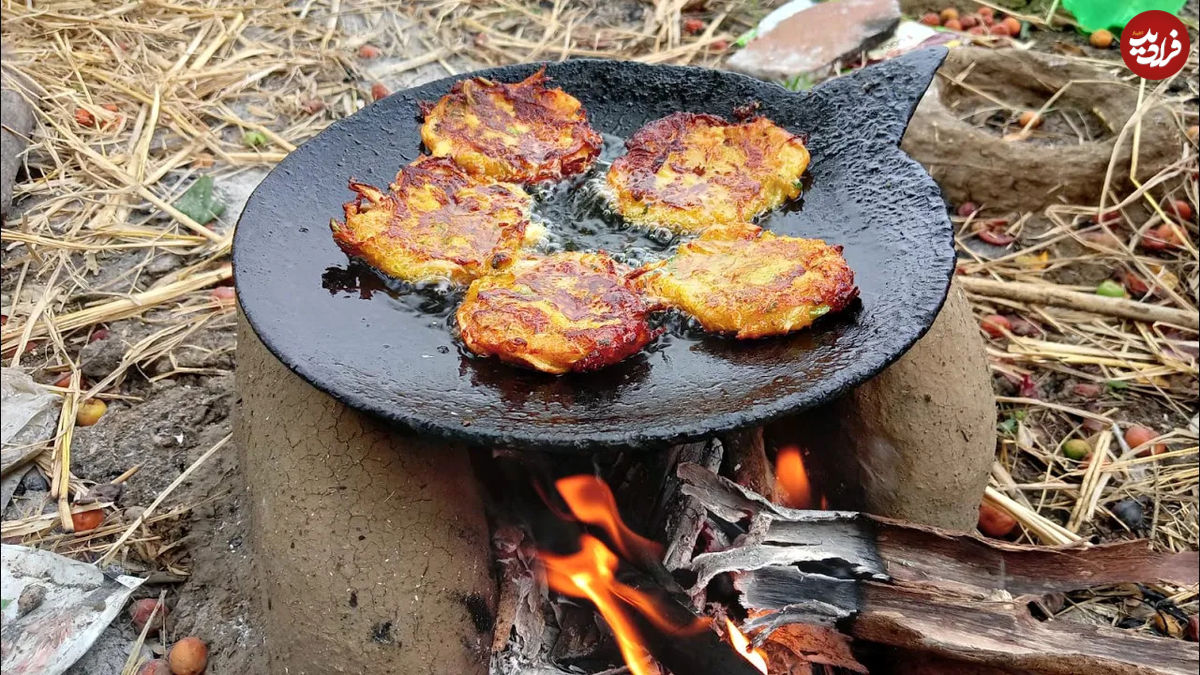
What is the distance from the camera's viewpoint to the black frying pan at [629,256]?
1.96 meters

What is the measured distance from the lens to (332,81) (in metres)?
5.70

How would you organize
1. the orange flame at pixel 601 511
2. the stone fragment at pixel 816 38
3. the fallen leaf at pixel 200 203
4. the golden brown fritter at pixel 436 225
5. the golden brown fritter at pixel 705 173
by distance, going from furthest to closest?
the stone fragment at pixel 816 38 → the fallen leaf at pixel 200 203 → the golden brown fritter at pixel 705 173 → the orange flame at pixel 601 511 → the golden brown fritter at pixel 436 225

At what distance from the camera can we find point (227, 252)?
173 inches

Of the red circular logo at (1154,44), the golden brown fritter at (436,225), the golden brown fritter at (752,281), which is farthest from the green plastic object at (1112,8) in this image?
the golden brown fritter at (436,225)

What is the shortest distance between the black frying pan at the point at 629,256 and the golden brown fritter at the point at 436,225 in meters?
0.08

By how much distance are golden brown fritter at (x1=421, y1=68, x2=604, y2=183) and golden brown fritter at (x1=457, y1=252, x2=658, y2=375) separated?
1.66 feet

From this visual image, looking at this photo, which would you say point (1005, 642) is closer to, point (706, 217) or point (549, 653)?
point (549, 653)

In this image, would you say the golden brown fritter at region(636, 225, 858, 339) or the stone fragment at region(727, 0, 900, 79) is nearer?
the golden brown fritter at region(636, 225, 858, 339)

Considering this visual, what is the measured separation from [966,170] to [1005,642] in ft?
11.0

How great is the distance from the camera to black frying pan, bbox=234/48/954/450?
196 cm

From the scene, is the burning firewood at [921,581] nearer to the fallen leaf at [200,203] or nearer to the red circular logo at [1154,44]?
the red circular logo at [1154,44]

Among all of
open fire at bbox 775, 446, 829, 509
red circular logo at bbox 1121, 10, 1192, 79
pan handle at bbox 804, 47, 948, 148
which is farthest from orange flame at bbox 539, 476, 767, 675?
red circular logo at bbox 1121, 10, 1192, 79

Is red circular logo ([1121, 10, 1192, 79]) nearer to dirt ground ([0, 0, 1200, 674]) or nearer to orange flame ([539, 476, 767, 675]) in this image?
dirt ground ([0, 0, 1200, 674])

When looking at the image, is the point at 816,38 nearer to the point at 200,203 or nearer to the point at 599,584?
the point at 200,203
